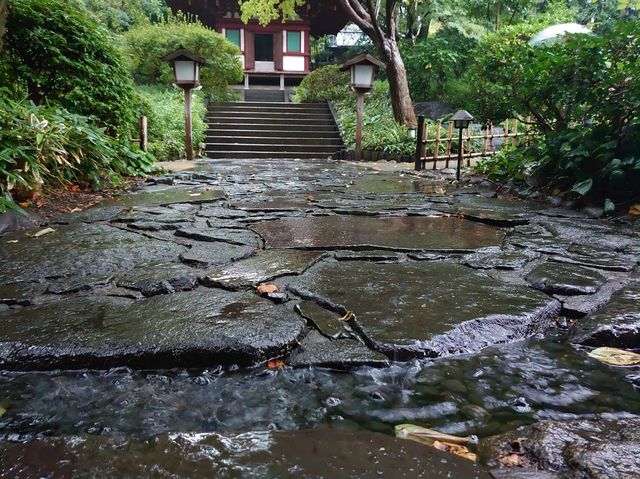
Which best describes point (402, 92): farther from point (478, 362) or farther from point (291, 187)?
point (478, 362)

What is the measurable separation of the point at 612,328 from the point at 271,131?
42.0 ft

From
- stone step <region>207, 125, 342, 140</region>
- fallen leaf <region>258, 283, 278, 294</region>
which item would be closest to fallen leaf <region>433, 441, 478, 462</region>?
fallen leaf <region>258, 283, 278, 294</region>

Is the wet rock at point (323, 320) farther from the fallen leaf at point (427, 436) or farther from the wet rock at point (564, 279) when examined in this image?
the wet rock at point (564, 279)

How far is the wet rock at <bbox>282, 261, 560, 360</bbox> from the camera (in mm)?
1713

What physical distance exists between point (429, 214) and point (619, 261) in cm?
182

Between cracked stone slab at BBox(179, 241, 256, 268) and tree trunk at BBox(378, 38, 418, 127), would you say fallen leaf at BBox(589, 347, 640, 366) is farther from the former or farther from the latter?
tree trunk at BBox(378, 38, 418, 127)

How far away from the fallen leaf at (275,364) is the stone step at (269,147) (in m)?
11.5

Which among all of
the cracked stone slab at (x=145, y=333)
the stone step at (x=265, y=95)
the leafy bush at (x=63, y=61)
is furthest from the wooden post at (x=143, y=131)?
the stone step at (x=265, y=95)

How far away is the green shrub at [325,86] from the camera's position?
54.5 ft

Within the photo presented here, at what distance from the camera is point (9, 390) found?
1.41 m

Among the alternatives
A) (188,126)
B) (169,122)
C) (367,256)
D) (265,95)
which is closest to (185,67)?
(188,126)

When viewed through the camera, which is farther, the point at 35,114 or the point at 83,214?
the point at 35,114

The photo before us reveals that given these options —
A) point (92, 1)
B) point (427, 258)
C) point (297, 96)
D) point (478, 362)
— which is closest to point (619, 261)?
point (427, 258)

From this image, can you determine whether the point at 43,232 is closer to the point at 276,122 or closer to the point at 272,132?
the point at 272,132
